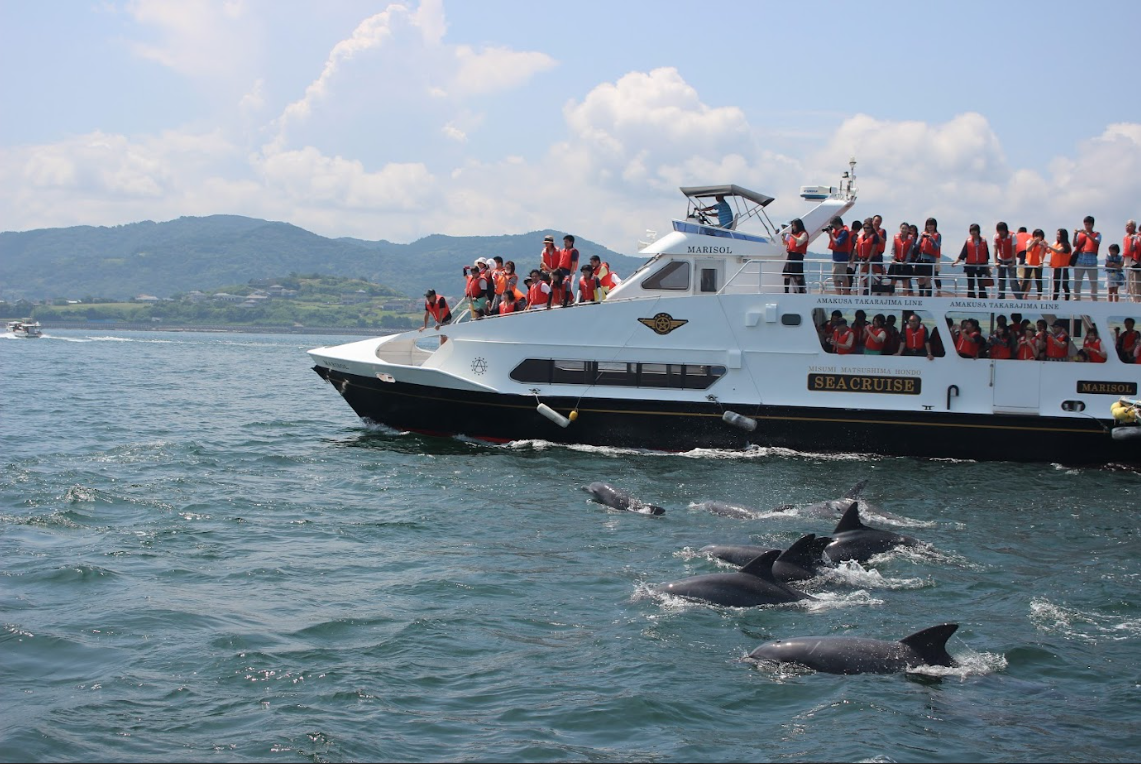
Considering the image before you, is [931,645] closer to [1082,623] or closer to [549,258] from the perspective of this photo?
[1082,623]

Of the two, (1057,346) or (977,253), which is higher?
(977,253)

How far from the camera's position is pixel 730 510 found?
17.3 m

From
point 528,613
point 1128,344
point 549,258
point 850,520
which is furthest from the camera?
point 549,258

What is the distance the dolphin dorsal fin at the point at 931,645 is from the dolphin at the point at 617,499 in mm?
6918

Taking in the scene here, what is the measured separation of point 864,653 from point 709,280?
14.2 metres

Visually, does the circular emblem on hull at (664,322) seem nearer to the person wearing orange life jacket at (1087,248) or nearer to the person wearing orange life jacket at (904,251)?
the person wearing orange life jacket at (904,251)

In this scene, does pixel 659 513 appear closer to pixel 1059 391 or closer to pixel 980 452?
pixel 980 452

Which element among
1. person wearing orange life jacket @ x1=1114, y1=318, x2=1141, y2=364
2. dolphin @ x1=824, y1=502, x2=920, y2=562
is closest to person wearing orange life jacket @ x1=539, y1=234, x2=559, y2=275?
dolphin @ x1=824, y1=502, x2=920, y2=562

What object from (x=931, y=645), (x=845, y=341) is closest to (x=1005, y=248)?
(x=845, y=341)

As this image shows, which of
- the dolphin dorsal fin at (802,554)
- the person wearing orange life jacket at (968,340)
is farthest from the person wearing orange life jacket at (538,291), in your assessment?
the dolphin dorsal fin at (802,554)

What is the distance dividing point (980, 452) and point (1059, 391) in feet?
6.70

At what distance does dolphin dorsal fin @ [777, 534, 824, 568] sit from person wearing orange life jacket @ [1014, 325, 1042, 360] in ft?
37.4

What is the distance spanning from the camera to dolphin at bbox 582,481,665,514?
56.5ft

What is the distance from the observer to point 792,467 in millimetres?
21438
